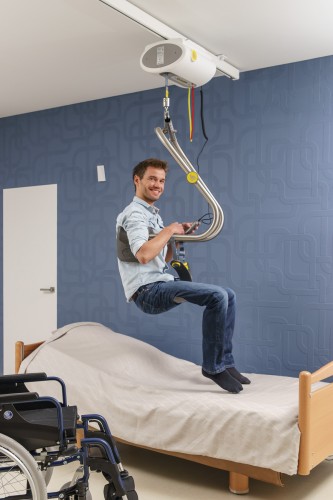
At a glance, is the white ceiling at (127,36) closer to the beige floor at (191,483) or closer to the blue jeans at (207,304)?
the blue jeans at (207,304)

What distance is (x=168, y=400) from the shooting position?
3.19 m

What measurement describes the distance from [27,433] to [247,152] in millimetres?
2528

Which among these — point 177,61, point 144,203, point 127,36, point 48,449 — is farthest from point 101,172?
point 48,449

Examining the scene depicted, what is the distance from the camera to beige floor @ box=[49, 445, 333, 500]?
9.85 ft

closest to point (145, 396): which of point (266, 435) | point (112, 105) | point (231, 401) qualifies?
point (231, 401)

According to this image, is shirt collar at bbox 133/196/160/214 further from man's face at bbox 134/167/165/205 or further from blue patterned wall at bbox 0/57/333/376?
blue patterned wall at bbox 0/57/333/376

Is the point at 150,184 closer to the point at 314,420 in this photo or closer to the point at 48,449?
the point at 314,420

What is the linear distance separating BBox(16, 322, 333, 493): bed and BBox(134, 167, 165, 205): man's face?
3.25ft

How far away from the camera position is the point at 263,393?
3.24 m

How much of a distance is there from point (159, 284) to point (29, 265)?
2287 millimetres

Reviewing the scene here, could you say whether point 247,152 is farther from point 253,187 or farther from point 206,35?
point 206,35

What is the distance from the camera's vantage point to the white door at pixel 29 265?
521 centimetres

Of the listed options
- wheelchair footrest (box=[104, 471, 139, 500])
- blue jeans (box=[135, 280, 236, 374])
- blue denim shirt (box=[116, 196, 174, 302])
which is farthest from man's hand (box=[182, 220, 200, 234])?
wheelchair footrest (box=[104, 471, 139, 500])

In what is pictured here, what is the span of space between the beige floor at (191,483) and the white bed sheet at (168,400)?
0.68 ft
